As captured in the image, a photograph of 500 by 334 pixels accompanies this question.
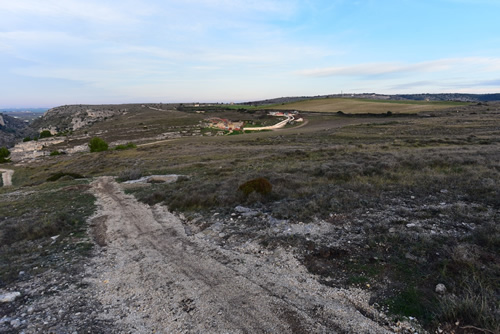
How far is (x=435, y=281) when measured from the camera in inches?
232

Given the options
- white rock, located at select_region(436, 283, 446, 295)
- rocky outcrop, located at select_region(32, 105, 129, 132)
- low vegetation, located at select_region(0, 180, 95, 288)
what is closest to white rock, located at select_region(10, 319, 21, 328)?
low vegetation, located at select_region(0, 180, 95, 288)

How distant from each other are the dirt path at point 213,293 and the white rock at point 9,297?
5.29ft

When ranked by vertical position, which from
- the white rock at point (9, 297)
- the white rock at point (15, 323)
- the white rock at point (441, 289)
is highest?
the white rock at point (441, 289)

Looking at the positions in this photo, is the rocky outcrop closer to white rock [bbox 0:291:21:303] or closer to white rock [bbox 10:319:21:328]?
white rock [bbox 0:291:21:303]

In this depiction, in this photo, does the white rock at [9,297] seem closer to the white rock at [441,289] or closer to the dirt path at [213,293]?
the dirt path at [213,293]

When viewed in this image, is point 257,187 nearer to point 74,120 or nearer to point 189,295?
point 189,295

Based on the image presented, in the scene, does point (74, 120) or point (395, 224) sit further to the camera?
point (74, 120)

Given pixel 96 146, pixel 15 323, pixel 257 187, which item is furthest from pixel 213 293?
pixel 96 146

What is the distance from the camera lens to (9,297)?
6.27 m

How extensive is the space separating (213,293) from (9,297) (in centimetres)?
486

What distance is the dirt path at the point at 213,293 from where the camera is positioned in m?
5.14

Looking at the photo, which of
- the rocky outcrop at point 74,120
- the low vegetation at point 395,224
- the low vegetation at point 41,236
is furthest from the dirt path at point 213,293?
the rocky outcrop at point 74,120

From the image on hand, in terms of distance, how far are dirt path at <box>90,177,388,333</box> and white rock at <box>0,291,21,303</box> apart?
1613 mm

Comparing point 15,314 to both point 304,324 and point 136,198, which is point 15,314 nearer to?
point 304,324
